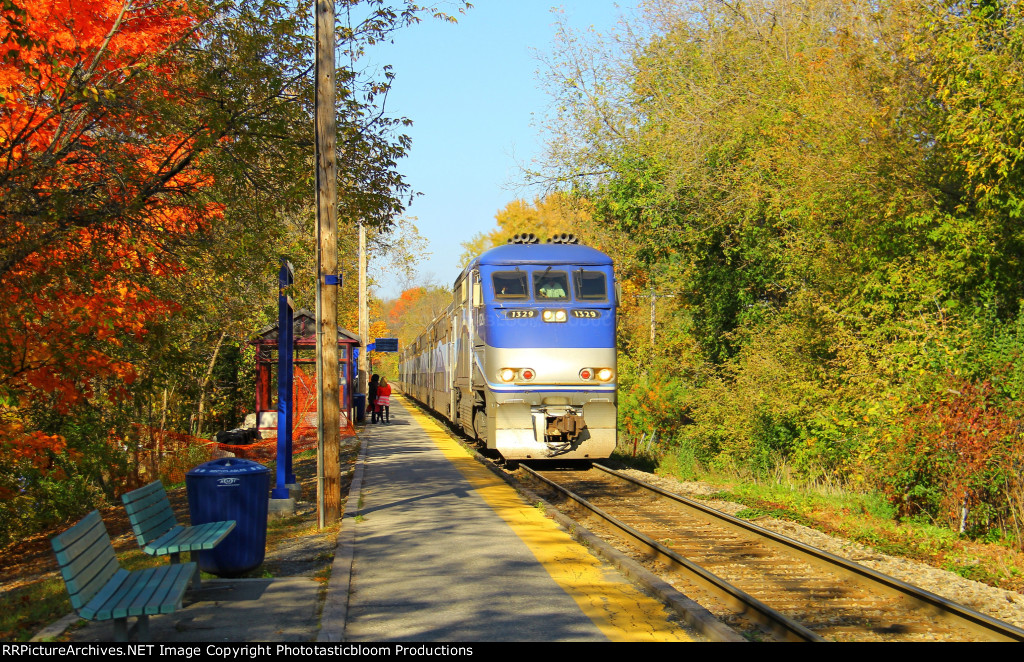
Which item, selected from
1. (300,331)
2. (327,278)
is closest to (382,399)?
(300,331)

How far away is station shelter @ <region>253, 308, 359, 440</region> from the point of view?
24766 mm

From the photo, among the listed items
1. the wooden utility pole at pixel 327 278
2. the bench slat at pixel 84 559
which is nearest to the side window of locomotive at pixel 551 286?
the wooden utility pole at pixel 327 278

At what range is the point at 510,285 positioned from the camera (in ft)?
54.6

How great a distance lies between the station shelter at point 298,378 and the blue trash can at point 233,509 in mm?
15274

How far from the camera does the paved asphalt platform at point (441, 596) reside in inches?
241

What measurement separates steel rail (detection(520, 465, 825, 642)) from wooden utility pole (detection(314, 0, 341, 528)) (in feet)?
11.7

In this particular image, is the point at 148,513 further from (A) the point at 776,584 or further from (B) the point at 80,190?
(B) the point at 80,190

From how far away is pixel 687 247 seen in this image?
87.9 ft

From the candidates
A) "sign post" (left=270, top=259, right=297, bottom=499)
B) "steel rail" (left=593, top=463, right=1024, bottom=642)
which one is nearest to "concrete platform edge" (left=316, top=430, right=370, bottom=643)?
"sign post" (left=270, top=259, right=297, bottom=499)

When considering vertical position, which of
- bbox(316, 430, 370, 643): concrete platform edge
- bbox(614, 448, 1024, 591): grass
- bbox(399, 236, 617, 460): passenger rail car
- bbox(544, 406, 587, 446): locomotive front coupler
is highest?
bbox(399, 236, 617, 460): passenger rail car

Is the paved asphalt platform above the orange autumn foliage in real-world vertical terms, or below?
below

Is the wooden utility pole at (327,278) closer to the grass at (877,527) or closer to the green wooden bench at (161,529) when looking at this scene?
the green wooden bench at (161,529)

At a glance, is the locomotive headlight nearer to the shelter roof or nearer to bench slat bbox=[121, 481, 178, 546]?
bench slat bbox=[121, 481, 178, 546]
